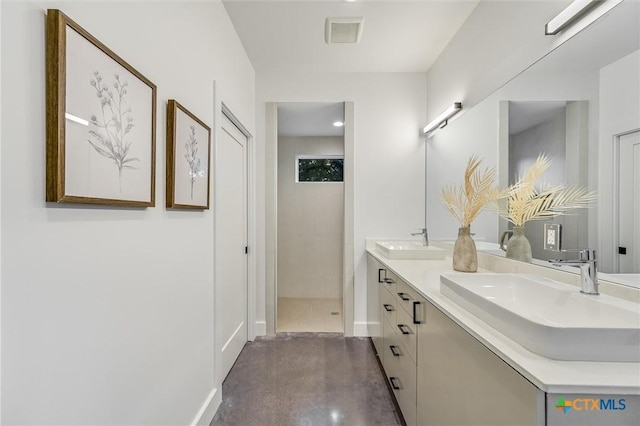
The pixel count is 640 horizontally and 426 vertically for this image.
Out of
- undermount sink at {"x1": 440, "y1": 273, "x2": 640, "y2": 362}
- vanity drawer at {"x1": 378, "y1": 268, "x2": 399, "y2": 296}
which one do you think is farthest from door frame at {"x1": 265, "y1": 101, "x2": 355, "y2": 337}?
undermount sink at {"x1": 440, "y1": 273, "x2": 640, "y2": 362}

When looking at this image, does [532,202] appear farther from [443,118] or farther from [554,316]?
[443,118]

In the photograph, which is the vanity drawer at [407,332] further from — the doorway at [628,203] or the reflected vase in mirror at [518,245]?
the doorway at [628,203]

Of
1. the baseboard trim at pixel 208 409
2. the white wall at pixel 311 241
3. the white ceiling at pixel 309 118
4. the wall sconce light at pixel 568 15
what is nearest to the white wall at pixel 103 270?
the baseboard trim at pixel 208 409

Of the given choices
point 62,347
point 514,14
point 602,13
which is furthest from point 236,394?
point 514,14

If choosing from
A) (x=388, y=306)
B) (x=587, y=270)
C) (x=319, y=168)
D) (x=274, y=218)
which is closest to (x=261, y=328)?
(x=274, y=218)

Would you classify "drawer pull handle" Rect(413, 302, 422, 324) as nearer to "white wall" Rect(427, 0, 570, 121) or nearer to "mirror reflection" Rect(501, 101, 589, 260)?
"mirror reflection" Rect(501, 101, 589, 260)

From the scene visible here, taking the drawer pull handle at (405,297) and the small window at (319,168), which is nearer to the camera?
the drawer pull handle at (405,297)

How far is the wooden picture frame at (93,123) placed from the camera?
0.73m

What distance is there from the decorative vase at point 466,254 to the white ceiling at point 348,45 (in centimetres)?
158

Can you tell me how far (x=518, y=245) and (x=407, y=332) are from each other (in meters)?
0.78

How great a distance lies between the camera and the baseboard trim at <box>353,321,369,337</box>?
2.98m

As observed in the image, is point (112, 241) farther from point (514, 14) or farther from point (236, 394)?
point (514, 14)

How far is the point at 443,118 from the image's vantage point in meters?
2.50

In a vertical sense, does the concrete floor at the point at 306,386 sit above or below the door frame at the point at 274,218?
below
